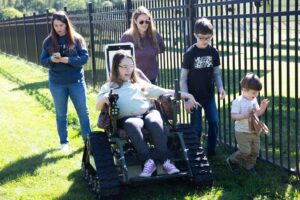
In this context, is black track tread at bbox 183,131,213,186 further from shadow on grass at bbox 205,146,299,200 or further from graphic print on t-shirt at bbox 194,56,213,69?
graphic print on t-shirt at bbox 194,56,213,69

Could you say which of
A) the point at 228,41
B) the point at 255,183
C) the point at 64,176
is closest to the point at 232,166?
the point at 255,183

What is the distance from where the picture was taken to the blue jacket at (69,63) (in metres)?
6.11

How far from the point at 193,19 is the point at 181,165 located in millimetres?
2014

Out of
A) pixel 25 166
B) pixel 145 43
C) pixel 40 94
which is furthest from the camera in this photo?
pixel 40 94

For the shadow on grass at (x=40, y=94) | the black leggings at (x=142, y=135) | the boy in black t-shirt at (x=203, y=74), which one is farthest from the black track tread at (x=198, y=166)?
the shadow on grass at (x=40, y=94)

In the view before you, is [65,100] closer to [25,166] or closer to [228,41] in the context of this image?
[25,166]

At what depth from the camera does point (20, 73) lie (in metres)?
15.5

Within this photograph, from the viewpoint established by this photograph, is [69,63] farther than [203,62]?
Yes

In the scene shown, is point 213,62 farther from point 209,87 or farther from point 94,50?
Result: point 94,50

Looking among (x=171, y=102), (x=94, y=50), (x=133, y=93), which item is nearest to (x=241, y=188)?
(x=171, y=102)

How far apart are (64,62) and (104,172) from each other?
197 centimetres

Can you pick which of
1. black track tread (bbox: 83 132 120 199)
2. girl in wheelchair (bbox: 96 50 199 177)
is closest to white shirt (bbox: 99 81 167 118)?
girl in wheelchair (bbox: 96 50 199 177)

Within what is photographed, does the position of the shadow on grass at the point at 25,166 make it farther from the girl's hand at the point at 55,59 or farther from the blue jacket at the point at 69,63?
the girl's hand at the point at 55,59

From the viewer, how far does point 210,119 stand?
5688mm
